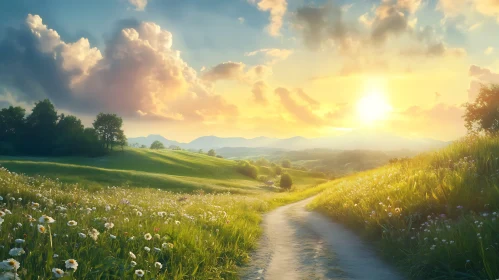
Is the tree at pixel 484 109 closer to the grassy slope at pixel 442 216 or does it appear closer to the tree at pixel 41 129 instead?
the grassy slope at pixel 442 216

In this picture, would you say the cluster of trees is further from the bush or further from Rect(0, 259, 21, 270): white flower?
Rect(0, 259, 21, 270): white flower

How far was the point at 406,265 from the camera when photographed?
718 centimetres

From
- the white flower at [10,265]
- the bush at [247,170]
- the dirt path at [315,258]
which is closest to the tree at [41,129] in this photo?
the bush at [247,170]

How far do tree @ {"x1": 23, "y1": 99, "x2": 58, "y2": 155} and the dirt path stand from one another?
93338 mm

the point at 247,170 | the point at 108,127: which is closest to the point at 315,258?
the point at 108,127

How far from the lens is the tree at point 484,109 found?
32.2 m

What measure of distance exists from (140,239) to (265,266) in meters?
3.05

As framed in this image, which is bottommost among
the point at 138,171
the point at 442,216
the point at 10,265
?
the point at 138,171

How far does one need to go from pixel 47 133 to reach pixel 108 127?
50.9 ft

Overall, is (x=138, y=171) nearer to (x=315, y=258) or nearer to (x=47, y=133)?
(x=47, y=133)

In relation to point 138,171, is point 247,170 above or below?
Answer: above

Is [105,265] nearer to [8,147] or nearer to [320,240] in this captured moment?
[320,240]

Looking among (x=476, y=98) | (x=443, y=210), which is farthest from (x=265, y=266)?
(x=476, y=98)

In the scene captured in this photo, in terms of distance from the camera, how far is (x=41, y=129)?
87875 millimetres
